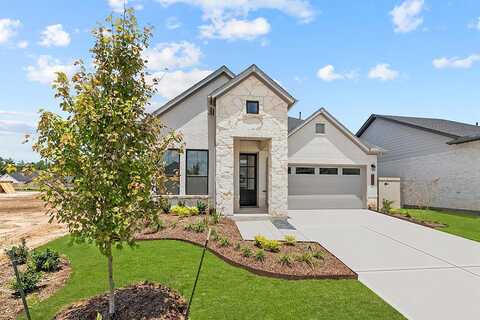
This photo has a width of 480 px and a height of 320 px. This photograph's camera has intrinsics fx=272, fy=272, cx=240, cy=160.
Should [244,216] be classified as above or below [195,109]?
below

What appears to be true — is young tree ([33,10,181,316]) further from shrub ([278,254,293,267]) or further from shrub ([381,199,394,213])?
shrub ([381,199,394,213])

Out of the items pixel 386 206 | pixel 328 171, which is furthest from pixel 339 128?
pixel 386 206

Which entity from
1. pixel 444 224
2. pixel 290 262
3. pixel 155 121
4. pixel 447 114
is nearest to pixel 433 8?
pixel 444 224

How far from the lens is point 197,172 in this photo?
13781mm

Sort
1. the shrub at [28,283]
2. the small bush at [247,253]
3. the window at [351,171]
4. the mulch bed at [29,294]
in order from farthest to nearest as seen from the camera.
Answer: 1. the window at [351,171]
2. the small bush at [247,253]
3. the shrub at [28,283]
4. the mulch bed at [29,294]

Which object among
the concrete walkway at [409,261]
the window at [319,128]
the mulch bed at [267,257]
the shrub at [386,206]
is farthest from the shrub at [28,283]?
the shrub at [386,206]

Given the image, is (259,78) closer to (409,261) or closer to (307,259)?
(307,259)

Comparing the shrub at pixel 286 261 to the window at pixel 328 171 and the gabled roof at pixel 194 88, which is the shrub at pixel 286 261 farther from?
the window at pixel 328 171

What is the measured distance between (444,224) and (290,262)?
975 centimetres

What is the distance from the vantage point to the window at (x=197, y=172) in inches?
537

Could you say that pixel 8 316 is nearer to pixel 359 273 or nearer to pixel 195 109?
pixel 359 273

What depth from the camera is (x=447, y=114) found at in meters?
25.5

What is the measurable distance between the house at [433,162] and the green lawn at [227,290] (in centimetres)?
1398

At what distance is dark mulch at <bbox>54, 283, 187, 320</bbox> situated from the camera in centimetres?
425
